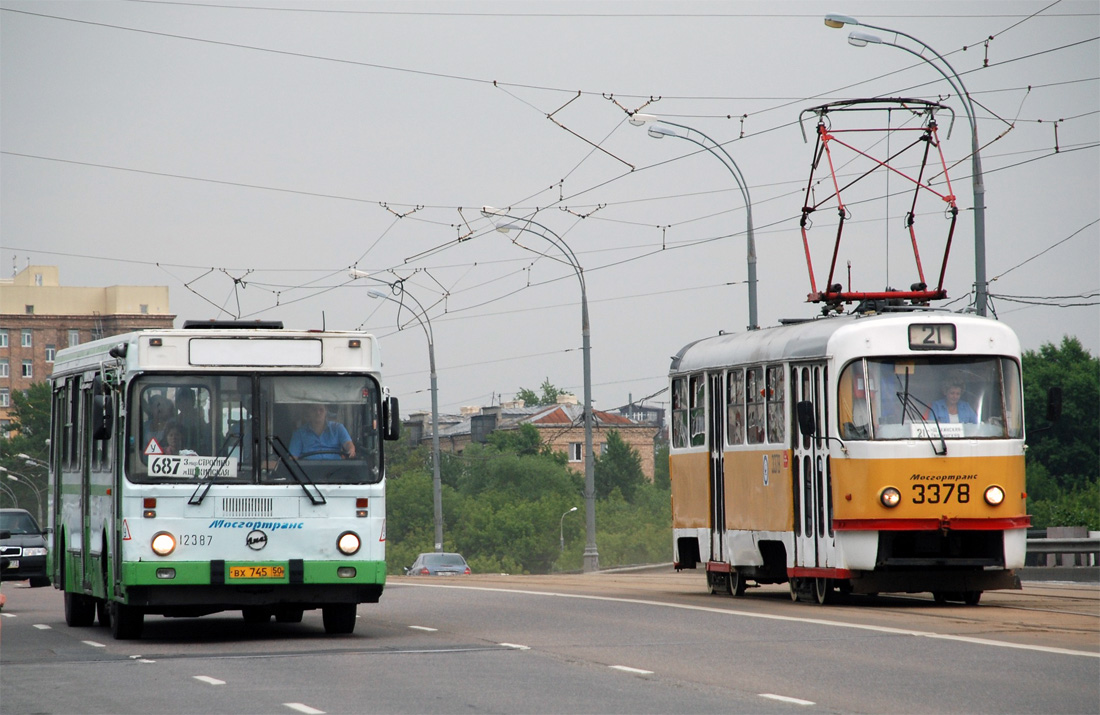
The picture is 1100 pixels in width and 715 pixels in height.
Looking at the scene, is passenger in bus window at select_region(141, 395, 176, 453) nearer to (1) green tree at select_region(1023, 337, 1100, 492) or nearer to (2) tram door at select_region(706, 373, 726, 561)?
(2) tram door at select_region(706, 373, 726, 561)

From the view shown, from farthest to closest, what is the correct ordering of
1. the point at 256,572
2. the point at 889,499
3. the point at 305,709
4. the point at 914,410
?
the point at 914,410
the point at 889,499
the point at 256,572
the point at 305,709

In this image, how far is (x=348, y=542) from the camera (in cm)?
1536

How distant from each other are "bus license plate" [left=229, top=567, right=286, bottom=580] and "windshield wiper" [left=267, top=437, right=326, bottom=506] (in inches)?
26.8

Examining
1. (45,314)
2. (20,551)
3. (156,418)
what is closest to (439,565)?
(20,551)

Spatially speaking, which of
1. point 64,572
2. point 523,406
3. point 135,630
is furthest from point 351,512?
point 523,406

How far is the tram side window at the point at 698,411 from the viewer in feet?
70.5

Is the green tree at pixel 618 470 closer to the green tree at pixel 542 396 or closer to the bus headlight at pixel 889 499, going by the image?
the green tree at pixel 542 396

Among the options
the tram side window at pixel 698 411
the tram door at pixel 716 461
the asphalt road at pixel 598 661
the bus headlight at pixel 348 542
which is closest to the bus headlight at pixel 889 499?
the asphalt road at pixel 598 661

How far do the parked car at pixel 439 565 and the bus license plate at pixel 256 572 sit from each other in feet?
121

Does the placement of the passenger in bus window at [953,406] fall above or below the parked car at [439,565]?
above

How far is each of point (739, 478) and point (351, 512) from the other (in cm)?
631

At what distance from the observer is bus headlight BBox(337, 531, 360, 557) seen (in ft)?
50.3

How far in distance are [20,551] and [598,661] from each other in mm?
20687

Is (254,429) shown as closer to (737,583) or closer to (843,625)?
(843,625)
